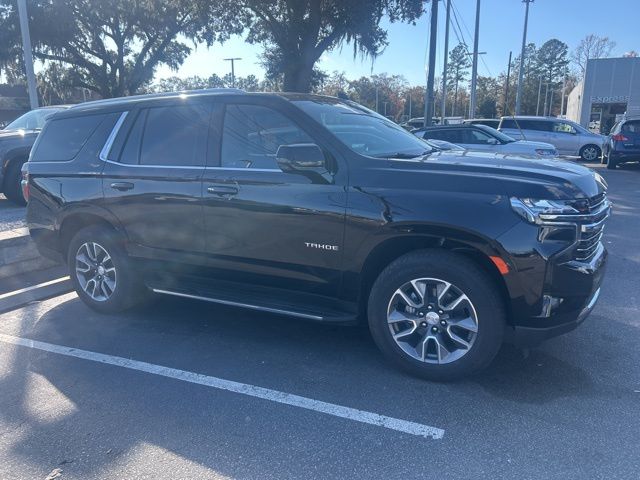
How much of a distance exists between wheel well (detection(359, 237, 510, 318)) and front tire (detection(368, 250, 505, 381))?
0.06m

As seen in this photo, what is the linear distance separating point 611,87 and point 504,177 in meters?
39.0

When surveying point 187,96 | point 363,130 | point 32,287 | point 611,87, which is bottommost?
point 32,287

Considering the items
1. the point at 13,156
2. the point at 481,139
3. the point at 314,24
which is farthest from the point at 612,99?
the point at 13,156

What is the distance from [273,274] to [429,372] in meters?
1.35

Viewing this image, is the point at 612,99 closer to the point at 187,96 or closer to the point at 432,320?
the point at 187,96

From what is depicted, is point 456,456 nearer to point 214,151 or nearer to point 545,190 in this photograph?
point 545,190

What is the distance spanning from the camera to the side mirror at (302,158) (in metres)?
3.73

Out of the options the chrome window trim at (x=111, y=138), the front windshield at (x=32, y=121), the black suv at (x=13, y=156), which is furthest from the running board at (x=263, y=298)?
the front windshield at (x=32, y=121)

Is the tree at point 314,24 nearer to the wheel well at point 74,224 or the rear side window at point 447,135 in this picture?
the rear side window at point 447,135

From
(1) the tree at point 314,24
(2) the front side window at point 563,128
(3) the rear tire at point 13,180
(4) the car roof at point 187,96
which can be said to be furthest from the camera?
(1) the tree at point 314,24

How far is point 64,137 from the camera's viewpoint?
5.25 meters

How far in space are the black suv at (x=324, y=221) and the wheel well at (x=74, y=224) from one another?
0.05 ft

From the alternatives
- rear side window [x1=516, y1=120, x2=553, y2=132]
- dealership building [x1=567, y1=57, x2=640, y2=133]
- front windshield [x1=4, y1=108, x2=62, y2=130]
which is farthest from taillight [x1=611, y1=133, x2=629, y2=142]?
dealership building [x1=567, y1=57, x2=640, y2=133]

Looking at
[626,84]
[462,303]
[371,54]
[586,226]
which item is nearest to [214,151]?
[462,303]
